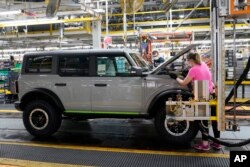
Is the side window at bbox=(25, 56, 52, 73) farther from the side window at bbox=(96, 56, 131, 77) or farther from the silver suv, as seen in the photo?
the side window at bbox=(96, 56, 131, 77)

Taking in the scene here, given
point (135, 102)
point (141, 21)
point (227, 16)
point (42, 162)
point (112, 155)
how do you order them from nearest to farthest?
point (227, 16) < point (42, 162) < point (112, 155) < point (135, 102) < point (141, 21)

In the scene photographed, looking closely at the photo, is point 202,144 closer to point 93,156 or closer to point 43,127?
point 93,156

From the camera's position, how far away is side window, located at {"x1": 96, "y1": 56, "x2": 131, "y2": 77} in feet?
18.7

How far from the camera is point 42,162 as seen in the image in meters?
4.74

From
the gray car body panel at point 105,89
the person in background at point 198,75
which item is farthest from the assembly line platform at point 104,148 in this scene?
the gray car body panel at point 105,89

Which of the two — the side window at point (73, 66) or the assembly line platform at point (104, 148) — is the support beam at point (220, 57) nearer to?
the assembly line platform at point (104, 148)

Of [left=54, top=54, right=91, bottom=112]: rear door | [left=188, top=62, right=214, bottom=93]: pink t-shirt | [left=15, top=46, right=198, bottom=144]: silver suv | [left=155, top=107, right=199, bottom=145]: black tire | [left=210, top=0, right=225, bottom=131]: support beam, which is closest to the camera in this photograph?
[left=210, top=0, right=225, bottom=131]: support beam

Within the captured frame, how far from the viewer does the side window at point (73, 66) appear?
Answer: 5.90m

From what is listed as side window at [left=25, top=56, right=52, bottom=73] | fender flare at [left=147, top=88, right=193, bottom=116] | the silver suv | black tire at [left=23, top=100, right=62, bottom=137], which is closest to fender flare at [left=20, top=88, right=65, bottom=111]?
the silver suv

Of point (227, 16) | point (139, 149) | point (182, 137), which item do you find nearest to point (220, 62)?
point (227, 16)

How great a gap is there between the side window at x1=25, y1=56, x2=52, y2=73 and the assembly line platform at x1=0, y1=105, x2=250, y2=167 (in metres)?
1.40

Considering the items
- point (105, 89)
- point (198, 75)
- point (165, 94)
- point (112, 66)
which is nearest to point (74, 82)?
point (105, 89)

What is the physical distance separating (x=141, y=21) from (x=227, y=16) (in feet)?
39.3

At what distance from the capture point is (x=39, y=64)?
620 cm
